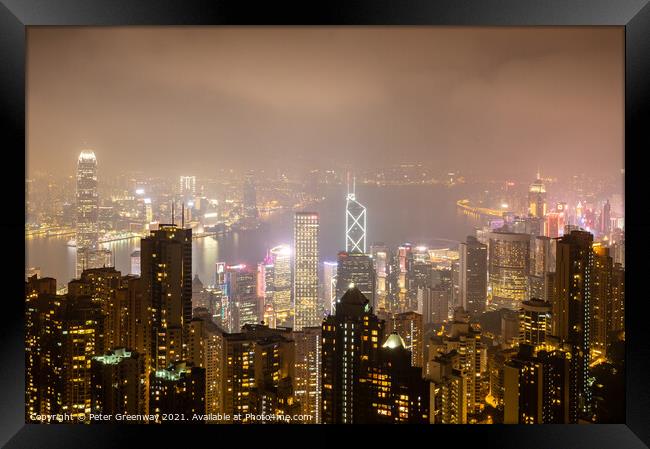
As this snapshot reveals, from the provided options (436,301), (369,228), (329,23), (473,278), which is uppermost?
(329,23)

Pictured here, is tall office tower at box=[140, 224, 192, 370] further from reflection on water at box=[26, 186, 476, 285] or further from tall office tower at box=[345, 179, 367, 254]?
tall office tower at box=[345, 179, 367, 254]

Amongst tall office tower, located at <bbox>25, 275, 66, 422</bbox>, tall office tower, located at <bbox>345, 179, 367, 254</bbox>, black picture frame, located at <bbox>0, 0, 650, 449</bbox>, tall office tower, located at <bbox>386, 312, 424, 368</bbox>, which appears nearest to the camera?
black picture frame, located at <bbox>0, 0, 650, 449</bbox>

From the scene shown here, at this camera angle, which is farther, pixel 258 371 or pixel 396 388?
pixel 258 371

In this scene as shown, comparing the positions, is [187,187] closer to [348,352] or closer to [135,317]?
[135,317]

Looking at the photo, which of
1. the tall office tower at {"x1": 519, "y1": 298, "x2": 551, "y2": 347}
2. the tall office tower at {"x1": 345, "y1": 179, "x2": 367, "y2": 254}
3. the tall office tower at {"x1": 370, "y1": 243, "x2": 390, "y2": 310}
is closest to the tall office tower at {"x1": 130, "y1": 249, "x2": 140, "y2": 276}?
the tall office tower at {"x1": 345, "y1": 179, "x2": 367, "y2": 254}

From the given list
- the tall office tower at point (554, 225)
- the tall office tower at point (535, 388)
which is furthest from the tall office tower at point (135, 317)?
the tall office tower at point (554, 225)

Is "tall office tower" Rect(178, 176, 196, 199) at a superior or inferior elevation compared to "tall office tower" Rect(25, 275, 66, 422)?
superior

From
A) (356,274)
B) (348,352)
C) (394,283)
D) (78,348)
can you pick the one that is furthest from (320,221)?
(78,348)
